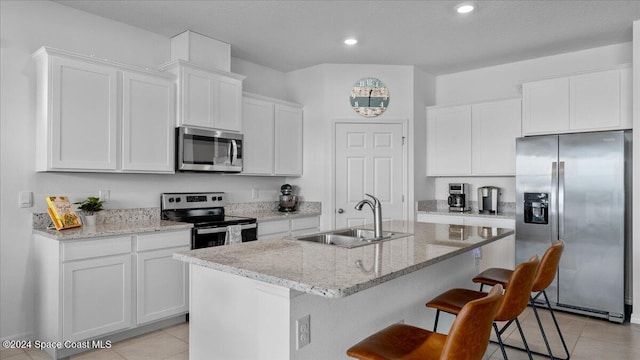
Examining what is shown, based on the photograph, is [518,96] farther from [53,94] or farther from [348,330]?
[53,94]

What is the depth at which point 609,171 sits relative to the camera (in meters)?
3.54

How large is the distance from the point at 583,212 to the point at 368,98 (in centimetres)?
251

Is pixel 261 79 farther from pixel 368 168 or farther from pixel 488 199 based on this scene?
pixel 488 199

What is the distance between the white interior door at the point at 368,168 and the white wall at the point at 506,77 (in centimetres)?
82

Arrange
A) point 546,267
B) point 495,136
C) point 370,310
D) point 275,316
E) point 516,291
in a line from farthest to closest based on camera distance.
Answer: point 495,136
point 546,267
point 370,310
point 516,291
point 275,316

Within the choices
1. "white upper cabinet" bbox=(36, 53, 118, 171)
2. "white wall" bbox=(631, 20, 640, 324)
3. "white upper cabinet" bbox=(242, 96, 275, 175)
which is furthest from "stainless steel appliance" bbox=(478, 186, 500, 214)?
"white upper cabinet" bbox=(36, 53, 118, 171)

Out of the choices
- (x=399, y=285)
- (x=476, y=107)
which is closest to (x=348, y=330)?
(x=399, y=285)

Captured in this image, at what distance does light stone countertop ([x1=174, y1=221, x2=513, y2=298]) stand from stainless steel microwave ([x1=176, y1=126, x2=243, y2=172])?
6.00 feet

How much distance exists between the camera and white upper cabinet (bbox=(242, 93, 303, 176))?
4.40 m

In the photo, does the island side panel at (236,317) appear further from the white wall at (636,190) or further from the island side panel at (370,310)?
the white wall at (636,190)

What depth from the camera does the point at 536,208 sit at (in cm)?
393

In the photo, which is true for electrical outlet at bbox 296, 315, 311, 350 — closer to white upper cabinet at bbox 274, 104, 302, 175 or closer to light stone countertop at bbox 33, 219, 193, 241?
light stone countertop at bbox 33, 219, 193, 241

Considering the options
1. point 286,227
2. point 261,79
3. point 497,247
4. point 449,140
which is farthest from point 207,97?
point 497,247

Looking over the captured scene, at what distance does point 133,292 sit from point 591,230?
156 inches
